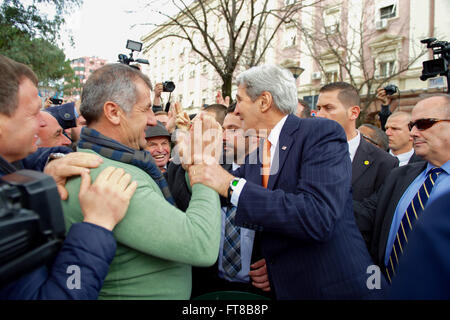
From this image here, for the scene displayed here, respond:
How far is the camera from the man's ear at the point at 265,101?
1.90 metres

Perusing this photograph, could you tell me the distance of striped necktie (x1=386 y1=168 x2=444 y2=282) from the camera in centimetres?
203

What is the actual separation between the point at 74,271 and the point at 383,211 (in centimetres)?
214

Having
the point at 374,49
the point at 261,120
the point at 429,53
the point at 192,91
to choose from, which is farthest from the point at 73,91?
the point at 261,120

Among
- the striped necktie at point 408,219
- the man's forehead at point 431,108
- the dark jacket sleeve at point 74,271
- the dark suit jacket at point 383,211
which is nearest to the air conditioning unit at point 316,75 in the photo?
the man's forehead at point 431,108

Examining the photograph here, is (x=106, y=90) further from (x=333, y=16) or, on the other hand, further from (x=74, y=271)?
(x=333, y=16)

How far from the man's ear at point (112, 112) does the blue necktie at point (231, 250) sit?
1.19 metres

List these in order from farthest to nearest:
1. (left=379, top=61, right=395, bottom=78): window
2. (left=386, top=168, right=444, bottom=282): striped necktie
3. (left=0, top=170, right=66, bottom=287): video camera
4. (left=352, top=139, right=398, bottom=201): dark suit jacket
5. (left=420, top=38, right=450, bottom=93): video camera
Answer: (left=379, top=61, right=395, bottom=78): window < (left=420, top=38, right=450, bottom=93): video camera < (left=352, top=139, right=398, bottom=201): dark suit jacket < (left=386, top=168, right=444, bottom=282): striped necktie < (left=0, top=170, right=66, bottom=287): video camera

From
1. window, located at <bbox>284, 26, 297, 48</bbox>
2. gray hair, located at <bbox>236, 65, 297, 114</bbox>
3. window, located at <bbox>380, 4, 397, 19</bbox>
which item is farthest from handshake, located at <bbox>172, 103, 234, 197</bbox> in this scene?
window, located at <bbox>284, 26, 297, 48</bbox>

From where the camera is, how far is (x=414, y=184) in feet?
7.30

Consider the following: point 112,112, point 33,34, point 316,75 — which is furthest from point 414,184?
point 316,75

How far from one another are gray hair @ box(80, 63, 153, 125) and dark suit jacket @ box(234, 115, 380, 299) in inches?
29.4

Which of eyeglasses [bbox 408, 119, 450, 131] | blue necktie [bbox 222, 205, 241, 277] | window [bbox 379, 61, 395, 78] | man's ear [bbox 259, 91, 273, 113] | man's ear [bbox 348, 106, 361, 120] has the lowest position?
blue necktie [bbox 222, 205, 241, 277]

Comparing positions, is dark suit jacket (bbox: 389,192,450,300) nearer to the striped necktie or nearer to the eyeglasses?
the striped necktie
